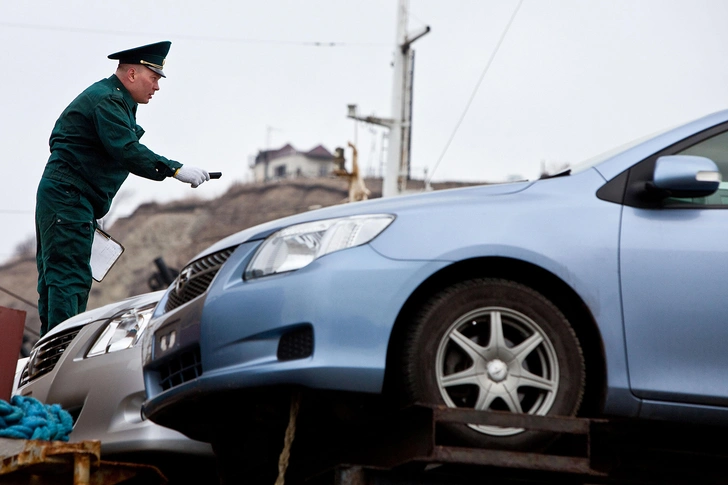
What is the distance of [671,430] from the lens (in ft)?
12.3

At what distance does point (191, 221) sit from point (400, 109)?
185 feet

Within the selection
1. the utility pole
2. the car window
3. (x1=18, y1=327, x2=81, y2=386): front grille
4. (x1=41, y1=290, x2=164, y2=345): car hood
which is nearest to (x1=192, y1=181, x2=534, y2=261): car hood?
the car window

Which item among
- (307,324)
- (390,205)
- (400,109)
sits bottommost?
(307,324)

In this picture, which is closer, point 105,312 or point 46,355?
point 105,312

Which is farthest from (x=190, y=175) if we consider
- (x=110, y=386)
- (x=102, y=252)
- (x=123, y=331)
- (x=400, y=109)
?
(x=400, y=109)

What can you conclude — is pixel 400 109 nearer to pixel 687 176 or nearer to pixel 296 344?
pixel 687 176

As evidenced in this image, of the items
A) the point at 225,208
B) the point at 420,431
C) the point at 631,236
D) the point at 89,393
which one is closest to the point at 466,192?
the point at 631,236

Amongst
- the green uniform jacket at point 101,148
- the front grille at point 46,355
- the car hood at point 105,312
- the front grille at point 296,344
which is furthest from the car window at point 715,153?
the front grille at point 46,355

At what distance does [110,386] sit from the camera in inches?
182

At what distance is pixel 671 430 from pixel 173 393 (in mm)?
1823

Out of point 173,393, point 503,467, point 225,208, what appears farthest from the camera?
point 225,208

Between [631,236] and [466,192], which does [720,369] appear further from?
[466,192]

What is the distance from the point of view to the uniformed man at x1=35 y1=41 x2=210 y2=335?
18.8 feet

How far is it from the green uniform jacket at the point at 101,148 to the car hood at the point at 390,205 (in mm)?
1977
